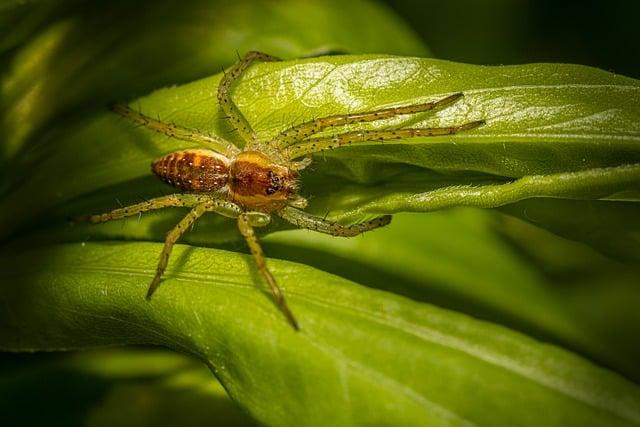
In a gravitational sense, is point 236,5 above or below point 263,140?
above

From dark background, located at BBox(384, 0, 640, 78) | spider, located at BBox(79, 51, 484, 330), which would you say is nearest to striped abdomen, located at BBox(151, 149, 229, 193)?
spider, located at BBox(79, 51, 484, 330)

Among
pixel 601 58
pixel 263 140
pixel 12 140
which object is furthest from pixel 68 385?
pixel 601 58

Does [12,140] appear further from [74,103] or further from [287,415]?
[287,415]

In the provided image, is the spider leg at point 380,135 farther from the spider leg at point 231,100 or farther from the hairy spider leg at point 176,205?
the hairy spider leg at point 176,205

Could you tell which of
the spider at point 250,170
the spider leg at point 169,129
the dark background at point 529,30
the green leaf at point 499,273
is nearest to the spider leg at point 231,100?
the spider at point 250,170

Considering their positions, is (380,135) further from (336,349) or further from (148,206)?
(148,206)

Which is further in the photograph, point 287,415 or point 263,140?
point 263,140

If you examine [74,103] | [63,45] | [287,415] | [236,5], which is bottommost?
[287,415]

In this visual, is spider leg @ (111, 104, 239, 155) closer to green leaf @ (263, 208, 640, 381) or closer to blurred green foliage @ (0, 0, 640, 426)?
blurred green foliage @ (0, 0, 640, 426)
